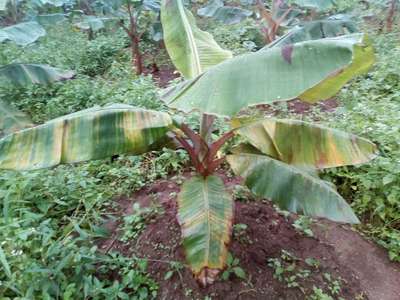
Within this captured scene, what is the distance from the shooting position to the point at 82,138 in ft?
5.40

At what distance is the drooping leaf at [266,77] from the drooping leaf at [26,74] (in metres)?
2.56

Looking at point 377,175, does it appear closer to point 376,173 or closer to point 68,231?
point 376,173

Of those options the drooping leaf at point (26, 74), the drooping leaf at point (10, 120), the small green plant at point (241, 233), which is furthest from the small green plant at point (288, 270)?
the drooping leaf at point (26, 74)

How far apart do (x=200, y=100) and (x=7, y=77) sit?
2.88 m

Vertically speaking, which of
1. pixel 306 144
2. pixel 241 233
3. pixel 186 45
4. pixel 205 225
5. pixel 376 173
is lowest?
pixel 241 233

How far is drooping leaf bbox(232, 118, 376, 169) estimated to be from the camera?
1.77 meters

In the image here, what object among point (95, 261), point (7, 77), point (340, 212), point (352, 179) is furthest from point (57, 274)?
point (7, 77)

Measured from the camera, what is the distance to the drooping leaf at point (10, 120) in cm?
334

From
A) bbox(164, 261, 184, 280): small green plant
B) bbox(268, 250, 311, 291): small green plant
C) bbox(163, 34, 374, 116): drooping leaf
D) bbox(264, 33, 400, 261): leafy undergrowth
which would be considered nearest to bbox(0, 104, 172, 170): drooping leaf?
bbox(163, 34, 374, 116): drooping leaf

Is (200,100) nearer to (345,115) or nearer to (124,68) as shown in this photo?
(345,115)

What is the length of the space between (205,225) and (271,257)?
1.97 feet

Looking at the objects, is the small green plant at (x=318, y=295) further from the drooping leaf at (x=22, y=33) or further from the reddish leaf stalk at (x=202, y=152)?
the drooping leaf at (x=22, y=33)

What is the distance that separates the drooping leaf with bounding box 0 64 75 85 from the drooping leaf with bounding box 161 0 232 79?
1.63m

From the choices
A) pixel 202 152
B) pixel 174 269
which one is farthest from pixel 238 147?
pixel 174 269
